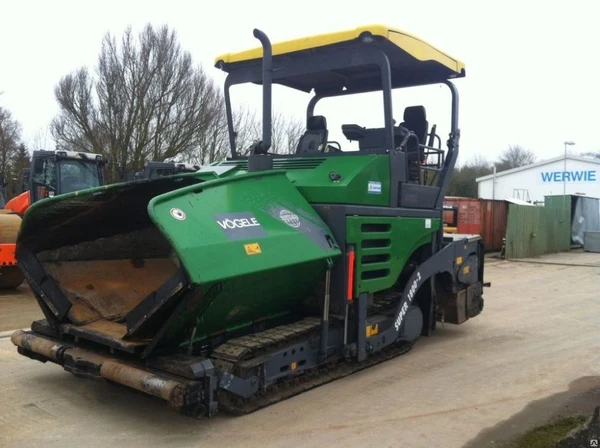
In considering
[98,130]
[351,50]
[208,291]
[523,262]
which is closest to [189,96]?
[98,130]

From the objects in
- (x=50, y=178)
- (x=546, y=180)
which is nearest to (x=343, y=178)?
(x=50, y=178)

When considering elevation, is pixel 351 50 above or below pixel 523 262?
above

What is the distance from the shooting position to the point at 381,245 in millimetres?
4949

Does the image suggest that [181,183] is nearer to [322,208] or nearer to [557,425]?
[322,208]

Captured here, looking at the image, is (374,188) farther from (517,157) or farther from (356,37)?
(517,157)

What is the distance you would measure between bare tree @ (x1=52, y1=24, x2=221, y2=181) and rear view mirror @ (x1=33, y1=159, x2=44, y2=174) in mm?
11751

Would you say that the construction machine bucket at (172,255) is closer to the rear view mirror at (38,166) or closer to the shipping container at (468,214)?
the rear view mirror at (38,166)

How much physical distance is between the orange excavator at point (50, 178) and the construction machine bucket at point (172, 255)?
5.25 meters

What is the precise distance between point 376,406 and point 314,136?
8.69ft

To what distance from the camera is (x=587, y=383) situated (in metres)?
5.00

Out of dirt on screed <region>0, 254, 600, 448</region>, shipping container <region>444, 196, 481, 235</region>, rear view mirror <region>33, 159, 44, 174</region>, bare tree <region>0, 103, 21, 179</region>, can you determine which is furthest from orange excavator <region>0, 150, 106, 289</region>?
bare tree <region>0, 103, 21, 179</region>

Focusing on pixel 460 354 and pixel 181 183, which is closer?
pixel 181 183

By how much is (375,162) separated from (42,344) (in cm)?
295

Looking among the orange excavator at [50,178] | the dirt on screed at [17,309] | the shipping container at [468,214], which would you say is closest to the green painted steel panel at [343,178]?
the dirt on screed at [17,309]
